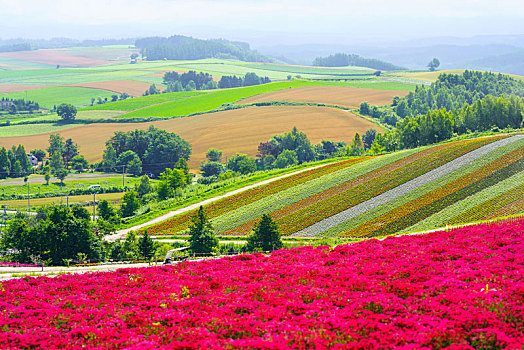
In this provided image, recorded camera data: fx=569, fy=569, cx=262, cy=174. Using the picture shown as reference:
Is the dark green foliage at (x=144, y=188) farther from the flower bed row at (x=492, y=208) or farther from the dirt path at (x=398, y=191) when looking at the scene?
the flower bed row at (x=492, y=208)

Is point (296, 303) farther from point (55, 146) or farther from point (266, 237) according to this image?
point (55, 146)

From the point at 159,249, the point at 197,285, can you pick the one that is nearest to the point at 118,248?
the point at 159,249

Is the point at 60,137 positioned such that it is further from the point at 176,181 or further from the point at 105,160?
the point at 176,181

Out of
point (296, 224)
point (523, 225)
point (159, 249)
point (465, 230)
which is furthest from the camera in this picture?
point (296, 224)

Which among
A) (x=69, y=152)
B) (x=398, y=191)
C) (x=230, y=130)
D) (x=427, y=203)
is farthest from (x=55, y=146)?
(x=427, y=203)

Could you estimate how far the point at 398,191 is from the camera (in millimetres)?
76500

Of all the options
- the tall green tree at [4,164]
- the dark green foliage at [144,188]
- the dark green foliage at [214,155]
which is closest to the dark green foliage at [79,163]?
the tall green tree at [4,164]

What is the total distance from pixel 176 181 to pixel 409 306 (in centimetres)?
9177

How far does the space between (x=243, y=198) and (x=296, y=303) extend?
204 feet

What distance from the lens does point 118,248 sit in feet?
210

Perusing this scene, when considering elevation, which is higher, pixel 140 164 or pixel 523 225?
pixel 523 225

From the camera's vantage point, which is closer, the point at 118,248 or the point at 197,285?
the point at 197,285

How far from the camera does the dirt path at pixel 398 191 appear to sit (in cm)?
6880

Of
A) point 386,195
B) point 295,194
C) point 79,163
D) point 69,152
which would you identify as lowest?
point 79,163
